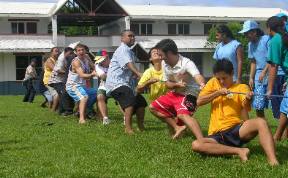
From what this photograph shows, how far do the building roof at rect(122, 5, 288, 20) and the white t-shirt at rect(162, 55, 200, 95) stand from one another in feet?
105

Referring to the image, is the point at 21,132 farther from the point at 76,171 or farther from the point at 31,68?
the point at 31,68

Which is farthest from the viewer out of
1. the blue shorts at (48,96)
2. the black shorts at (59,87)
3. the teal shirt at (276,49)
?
the blue shorts at (48,96)

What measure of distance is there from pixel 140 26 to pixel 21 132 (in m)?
32.3

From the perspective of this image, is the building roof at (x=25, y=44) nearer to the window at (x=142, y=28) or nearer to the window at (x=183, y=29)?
the window at (x=142, y=28)

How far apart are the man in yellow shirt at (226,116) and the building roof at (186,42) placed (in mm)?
32998

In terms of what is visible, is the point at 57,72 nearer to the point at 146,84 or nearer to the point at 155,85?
the point at 155,85

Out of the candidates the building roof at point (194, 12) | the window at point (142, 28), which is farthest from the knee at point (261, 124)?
the window at point (142, 28)

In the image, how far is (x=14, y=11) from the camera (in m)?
36.7

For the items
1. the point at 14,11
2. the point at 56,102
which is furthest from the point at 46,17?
the point at 56,102

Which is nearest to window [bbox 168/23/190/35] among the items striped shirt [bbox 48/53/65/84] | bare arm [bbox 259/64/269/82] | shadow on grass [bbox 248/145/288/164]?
striped shirt [bbox 48/53/65/84]

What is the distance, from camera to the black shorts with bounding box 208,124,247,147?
5988 mm

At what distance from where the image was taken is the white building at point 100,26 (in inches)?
1427

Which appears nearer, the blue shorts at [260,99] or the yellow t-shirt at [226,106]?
the yellow t-shirt at [226,106]

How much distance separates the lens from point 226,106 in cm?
613
